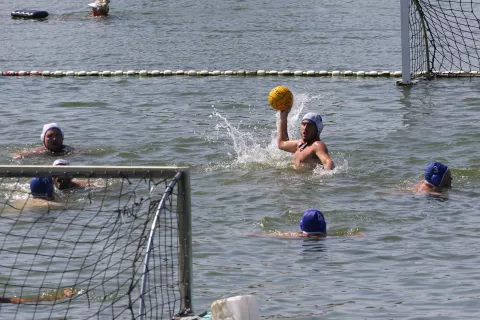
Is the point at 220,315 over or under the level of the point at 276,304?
over

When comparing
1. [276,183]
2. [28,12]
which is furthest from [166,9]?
[276,183]

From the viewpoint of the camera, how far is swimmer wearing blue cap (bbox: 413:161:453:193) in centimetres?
1157

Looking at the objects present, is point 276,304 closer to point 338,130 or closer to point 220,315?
point 220,315

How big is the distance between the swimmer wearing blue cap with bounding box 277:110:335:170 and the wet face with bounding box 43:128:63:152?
3.15 m

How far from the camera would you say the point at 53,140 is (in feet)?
45.6

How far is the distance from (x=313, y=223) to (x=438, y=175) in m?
2.28

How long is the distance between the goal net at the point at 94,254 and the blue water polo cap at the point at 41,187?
0.04m

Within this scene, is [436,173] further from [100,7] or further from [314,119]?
[100,7]

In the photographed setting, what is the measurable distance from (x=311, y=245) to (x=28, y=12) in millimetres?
23456

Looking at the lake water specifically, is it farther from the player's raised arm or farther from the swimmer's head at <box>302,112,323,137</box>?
the swimmer's head at <box>302,112,323,137</box>

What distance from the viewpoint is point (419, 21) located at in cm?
1934

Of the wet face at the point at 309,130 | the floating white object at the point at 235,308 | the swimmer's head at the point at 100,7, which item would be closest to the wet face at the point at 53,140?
the wet face at the point at 309,130

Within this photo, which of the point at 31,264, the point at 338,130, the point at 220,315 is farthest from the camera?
the point at 338,130

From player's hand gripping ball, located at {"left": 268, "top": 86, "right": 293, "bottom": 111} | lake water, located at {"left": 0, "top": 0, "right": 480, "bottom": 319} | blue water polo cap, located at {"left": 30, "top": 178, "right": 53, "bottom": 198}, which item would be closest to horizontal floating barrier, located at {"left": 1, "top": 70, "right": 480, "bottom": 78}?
lake water, located at {"left": 0, "top": 0, "right": 480, "bottom": 319}
